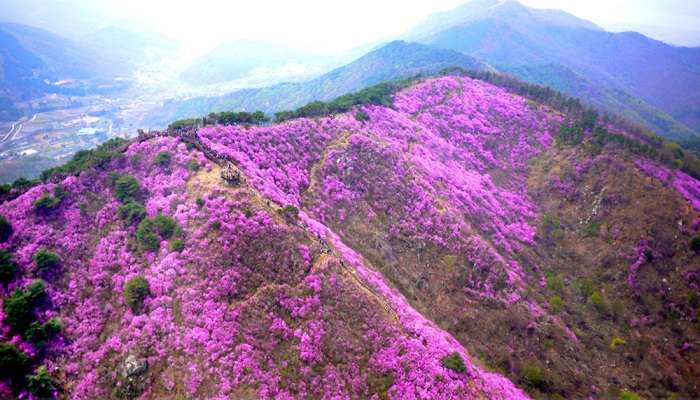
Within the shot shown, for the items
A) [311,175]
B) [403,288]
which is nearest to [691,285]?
[403,288]

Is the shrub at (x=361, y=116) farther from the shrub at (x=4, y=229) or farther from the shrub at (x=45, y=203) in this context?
the shrub at (x=4, y=229)

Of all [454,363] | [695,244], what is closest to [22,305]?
[454,363]

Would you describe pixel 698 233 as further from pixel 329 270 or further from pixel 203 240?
pixel 203 240

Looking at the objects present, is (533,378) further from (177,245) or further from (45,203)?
(45,203)

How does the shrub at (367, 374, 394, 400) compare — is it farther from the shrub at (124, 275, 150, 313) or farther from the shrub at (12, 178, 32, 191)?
the shrub at (12, 178, 32, 191)

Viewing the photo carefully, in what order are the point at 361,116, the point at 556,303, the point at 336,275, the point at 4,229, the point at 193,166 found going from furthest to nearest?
the point at 361,116, the point at 556,303, the point at 193,166, the point at 336,275, the point at 4,229

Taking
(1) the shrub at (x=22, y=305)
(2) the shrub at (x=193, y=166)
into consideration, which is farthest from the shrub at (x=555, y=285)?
(1) the shrub at (x=22, y=305)
